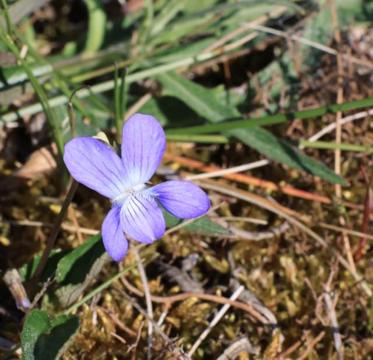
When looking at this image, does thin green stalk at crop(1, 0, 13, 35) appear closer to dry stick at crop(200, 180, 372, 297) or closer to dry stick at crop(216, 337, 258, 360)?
dry stick at crop(200, 180, 372, 297)

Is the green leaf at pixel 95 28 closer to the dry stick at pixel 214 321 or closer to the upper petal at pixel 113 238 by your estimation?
the dry stick at pixel 214 321

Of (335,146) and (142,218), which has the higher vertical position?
(142,218)

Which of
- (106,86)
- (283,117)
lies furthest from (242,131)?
(106,86)

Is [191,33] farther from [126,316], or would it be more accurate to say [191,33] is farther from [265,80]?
[126,316]

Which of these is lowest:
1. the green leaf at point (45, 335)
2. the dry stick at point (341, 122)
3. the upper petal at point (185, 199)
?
the dry stick at point (341, 122)

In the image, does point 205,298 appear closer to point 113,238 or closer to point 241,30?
point 113,238

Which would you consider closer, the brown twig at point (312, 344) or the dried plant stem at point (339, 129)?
the brown twig at point (312, 344)

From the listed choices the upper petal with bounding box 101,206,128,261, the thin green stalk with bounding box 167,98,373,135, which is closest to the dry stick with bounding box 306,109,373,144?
the thin green stalk with bounding box 167,98,373,135

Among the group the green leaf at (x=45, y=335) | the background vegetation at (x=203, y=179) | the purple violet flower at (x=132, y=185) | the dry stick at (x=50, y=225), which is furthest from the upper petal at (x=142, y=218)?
the dry stick at (x=50, y=225)
